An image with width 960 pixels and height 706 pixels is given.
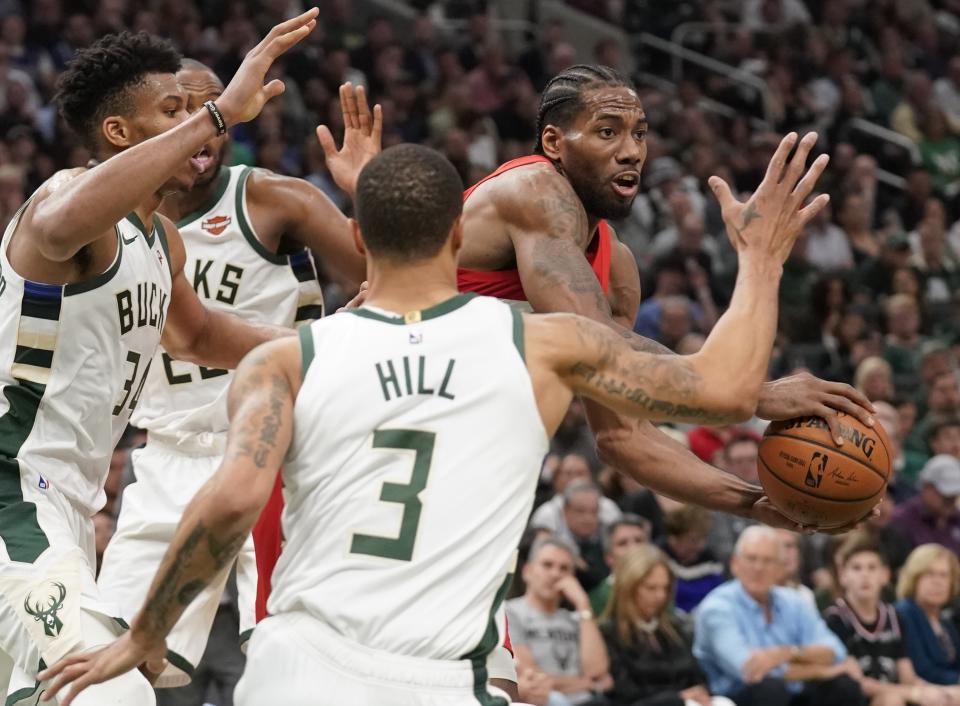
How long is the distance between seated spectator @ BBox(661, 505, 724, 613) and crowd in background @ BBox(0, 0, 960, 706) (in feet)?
0.05

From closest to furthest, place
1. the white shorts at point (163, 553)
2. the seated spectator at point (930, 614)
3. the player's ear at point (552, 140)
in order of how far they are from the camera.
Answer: the player's ear at point (552, 140)
the white shorts at point (163, 553)
the seated spectator at point (930, 614)

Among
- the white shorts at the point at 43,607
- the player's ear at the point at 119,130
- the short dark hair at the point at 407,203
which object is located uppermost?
the short dark hair at the point at 407,203

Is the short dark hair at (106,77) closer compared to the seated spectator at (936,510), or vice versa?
the short dark hair at (106,77)

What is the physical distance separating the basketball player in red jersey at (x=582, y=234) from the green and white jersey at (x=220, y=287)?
139 centimetres

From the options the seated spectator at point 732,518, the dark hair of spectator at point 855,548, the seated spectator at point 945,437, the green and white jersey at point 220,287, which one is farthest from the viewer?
the seated spectator at point 945,437

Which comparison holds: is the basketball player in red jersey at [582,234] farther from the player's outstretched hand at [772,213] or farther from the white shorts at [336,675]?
the white shorts at [336,675]

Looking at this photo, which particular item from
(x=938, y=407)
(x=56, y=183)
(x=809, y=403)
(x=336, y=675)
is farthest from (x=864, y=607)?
(x=336, y=675)

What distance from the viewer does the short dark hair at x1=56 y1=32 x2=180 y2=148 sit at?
490 centimetres

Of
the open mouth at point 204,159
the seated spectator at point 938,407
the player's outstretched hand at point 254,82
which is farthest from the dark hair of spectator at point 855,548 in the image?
the player's outstretched hand at point 254,82

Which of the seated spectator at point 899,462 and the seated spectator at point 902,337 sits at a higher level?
the seated spectator at point 899,462

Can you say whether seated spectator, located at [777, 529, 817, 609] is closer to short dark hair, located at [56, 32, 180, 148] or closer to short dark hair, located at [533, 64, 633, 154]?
short dark hair, located at [533, 64, 633, 154]

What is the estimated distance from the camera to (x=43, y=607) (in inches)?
166

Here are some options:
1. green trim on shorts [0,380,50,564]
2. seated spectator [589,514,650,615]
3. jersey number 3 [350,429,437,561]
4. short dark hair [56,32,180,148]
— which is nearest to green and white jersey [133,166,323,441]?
short dark hair [56,32,180,148]

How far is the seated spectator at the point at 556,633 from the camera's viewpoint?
8.23 meters
